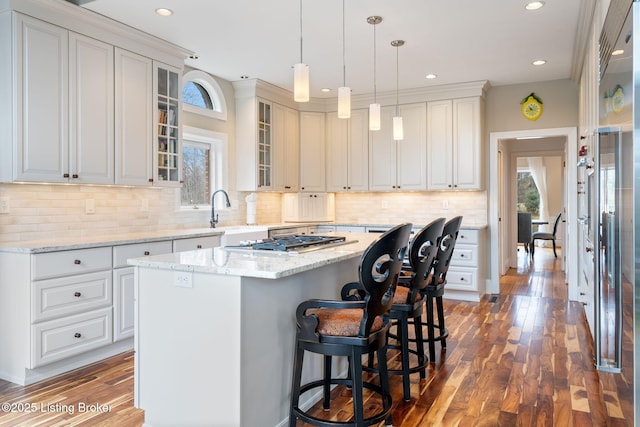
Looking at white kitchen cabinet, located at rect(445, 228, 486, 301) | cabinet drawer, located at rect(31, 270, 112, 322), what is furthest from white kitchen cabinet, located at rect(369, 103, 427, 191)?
cabinet drawer, located at rect(31, 270, 112, 322)

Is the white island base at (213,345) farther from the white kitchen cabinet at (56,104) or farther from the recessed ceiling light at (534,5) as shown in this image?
the recessed ceiling light at (534,5)

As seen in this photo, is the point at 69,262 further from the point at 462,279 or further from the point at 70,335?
the point at 462,279

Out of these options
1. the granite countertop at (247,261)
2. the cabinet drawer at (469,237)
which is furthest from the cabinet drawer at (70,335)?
the cabinet drawer at (469,237)

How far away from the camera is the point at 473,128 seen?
222 inches

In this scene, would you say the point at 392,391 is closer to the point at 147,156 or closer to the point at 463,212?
the point at 147,156

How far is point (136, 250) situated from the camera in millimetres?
3533

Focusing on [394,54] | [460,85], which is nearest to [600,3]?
[394,54]

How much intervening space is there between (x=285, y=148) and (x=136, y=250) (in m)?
2.95

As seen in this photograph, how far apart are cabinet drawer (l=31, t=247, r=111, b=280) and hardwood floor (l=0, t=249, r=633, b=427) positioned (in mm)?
711

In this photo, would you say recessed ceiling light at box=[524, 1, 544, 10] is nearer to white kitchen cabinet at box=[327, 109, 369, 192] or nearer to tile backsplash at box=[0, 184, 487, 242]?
tile backsplash at box=[0, 184, 487, 242]

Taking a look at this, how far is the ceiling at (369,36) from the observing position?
3467 millimetres

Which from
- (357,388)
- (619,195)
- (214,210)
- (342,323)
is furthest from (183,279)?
(214,210)

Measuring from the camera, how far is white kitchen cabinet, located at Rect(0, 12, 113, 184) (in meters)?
3.09

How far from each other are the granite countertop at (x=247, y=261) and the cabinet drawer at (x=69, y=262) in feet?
3.65
